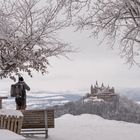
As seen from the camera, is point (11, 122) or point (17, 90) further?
point (17, 90)

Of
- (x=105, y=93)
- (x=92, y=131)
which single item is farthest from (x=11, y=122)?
(x=105, y=93)

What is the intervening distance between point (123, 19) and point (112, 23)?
810 millimetres

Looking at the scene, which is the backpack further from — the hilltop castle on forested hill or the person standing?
the hilltop castle on forested hill

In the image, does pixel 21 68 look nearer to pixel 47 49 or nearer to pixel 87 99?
pixel 47 49

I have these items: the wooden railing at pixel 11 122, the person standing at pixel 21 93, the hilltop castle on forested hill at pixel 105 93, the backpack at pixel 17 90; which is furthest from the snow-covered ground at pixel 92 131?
the hilltop castle on forested hill at pixel 105 93

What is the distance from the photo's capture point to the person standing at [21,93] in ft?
71.5

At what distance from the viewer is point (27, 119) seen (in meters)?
17.3

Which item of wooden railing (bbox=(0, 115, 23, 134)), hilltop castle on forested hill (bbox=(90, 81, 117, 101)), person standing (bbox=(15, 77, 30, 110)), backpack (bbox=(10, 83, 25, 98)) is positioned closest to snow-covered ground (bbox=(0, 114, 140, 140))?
person standing (bbox=(15, 77, 30, 110))

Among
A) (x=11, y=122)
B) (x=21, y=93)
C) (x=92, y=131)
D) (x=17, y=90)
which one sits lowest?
(x=92, y=131)

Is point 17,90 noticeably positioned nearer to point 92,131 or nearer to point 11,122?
point 92,131

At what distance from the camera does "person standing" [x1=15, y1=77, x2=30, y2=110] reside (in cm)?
2180

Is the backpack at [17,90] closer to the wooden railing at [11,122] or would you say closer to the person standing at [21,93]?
the person standing at [21,93]

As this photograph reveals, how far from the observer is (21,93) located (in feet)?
72.2

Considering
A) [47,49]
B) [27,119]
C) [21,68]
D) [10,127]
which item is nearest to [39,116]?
[27,119]
